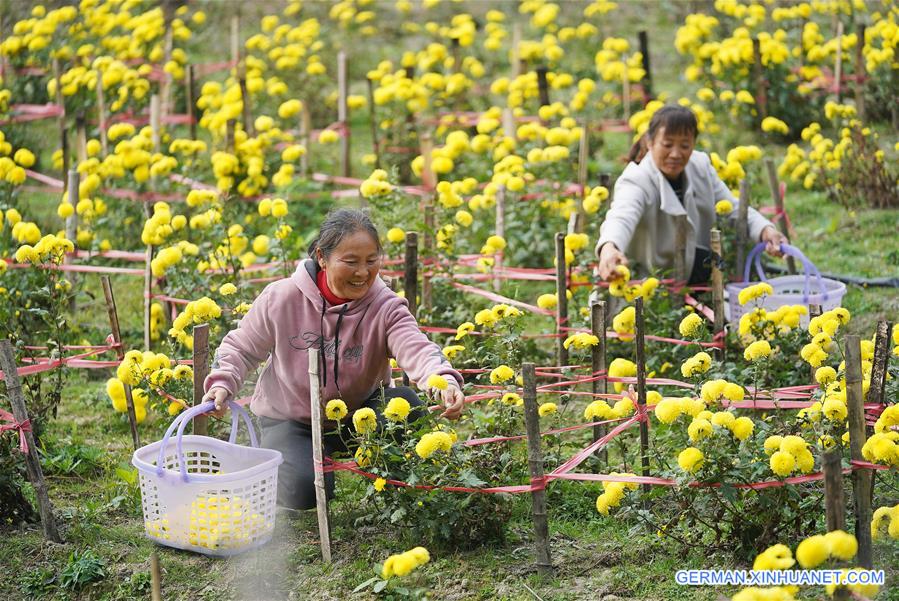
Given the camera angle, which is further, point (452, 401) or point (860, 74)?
point (860, 74)

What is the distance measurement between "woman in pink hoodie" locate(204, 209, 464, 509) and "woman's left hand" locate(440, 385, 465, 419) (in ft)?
1.03

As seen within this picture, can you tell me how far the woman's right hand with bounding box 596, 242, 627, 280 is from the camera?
14.3 ft

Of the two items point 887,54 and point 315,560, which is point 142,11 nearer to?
point 887,54

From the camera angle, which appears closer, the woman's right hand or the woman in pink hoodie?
the woman in pink hoodie

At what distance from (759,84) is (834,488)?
5.90 meters

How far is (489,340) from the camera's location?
13.3 feet

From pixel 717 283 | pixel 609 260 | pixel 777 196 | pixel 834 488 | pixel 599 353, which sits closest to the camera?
pixel 834 488

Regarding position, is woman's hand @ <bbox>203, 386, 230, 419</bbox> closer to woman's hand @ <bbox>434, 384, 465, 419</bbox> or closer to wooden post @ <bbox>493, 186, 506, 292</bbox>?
woman's hand @ <bbox>434, 384, 465, 419</bbox>

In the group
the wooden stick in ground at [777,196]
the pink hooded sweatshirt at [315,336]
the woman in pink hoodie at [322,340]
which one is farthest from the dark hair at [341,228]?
the wooden stick in ground at [777,196]

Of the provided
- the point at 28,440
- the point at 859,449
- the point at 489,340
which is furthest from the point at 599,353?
the point at 28,440

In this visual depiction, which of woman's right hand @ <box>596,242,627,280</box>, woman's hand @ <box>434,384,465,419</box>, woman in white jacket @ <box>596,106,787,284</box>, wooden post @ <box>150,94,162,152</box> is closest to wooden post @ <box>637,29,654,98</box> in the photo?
woman in white jacket @ <box>596,106,787,284</box>

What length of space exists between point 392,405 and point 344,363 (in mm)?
550

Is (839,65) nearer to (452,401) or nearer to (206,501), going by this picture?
(452,401)

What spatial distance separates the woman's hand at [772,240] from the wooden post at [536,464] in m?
2.04
